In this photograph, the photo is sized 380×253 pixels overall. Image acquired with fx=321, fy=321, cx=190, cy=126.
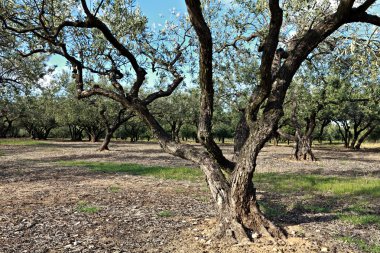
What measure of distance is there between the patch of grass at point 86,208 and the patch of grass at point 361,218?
7465 millimetres

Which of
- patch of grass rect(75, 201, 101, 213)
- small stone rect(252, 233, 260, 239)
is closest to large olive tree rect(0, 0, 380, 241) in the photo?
small stone rect(252, 233, 260, 239)

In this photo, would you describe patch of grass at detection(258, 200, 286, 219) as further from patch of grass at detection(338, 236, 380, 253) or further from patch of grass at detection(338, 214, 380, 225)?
patch of grass at detection(338, 236, 380, 253)

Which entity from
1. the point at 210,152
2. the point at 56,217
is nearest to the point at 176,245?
the point at 210,152

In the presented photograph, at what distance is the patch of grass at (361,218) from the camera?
360 inches

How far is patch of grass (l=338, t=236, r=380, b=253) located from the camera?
22.9 ft

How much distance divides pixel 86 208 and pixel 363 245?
25.4ft

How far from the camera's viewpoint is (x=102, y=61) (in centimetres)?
1527

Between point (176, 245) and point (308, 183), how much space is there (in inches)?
429

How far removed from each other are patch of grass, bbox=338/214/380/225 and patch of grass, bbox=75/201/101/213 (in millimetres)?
7465

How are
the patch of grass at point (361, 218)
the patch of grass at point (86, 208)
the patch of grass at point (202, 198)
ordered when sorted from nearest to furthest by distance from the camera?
1. the patch of grass at point (361, 218)
2. the patch of grass at point (86, 208)
3. the patch of grass at point (202, 198)

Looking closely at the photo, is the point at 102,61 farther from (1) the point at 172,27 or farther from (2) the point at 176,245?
(2) the point at 176,245

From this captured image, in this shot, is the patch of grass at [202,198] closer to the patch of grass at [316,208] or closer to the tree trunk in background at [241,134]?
the tree trunk in background at [241,134]

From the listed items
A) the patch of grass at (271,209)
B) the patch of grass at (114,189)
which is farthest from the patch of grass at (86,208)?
the patch of grass at (271,209)

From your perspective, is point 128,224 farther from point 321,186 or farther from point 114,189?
point 321,186
